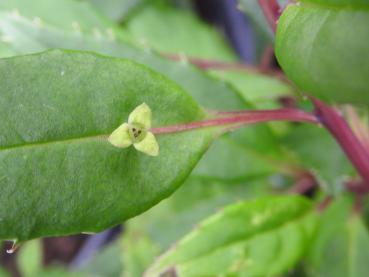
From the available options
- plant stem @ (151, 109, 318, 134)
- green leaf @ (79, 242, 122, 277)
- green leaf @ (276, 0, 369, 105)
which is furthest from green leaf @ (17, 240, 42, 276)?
green leaf @ (276, 0, 369, 105)

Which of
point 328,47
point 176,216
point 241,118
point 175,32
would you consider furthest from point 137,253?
point 328,47

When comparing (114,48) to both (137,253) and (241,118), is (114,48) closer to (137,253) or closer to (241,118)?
(241,118)


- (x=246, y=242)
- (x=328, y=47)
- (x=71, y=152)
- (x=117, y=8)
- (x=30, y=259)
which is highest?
(x=328, y=47)

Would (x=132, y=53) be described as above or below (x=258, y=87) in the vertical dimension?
above

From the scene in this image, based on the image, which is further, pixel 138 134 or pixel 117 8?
pixel 117 8

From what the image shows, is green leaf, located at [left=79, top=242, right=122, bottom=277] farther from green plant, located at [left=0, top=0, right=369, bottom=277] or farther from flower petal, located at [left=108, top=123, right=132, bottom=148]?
flower petal, located at [left=108, top=123, right=132, bottom=148]

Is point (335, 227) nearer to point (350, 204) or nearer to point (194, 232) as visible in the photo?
point (350, 204)

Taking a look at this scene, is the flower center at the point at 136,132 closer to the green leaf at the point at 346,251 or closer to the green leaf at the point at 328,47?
the green leaf at the point at 328,47

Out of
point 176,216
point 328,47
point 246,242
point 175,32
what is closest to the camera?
point 328,47
